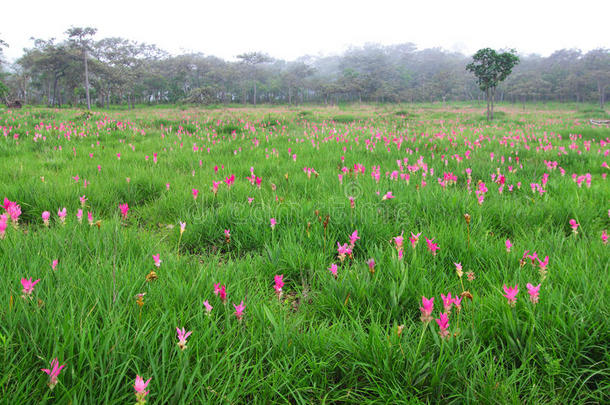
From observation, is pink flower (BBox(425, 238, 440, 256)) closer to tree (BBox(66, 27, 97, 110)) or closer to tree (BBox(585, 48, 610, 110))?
tree (BBox(66, 27, 97, 110))

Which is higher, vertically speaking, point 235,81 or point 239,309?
point 235,81

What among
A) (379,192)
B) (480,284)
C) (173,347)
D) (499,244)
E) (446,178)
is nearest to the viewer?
(173,347)

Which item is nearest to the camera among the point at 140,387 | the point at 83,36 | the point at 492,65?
the point at 140,387

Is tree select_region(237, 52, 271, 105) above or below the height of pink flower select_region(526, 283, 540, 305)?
above

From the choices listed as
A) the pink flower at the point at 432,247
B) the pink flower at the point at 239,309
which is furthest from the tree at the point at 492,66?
the pink flower at the point at 239,309

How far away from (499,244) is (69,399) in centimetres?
239

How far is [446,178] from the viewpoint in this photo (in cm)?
362

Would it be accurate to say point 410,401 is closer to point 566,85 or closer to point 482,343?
point 482,343

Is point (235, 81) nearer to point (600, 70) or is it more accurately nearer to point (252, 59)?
point (252, 59)

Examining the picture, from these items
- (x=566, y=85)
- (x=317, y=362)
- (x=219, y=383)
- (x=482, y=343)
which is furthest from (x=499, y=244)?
(x=566, y=85)

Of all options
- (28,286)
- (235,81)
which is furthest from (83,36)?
(28,286)

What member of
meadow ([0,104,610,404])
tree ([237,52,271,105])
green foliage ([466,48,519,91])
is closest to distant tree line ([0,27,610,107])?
tree ([237,52,271,105])

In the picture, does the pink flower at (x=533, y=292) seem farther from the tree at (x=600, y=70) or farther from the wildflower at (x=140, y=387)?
the tree at (x=600, y=70)

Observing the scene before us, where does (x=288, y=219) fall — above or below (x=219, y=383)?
above
